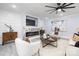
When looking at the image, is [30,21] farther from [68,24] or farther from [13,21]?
[68,24]

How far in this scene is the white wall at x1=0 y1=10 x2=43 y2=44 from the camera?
1.63 metres

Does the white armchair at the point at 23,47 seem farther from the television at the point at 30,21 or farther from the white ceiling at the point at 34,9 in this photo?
the white ceiling at the point at 34,9

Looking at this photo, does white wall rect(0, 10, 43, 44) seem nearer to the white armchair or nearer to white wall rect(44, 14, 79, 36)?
the white armchair

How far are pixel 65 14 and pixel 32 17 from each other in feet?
2.55

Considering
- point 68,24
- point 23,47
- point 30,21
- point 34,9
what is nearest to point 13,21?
point 30,21

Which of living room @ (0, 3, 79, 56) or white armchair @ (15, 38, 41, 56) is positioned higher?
living room @ (0, 3, 79, 56)

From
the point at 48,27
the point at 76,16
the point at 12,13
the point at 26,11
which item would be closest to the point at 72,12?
the point at 76,16

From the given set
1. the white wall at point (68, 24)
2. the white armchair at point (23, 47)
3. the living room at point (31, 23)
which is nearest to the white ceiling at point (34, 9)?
the living room at point (31, 23)

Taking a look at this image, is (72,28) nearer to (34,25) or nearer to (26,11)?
(34,25)

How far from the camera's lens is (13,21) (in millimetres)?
1696

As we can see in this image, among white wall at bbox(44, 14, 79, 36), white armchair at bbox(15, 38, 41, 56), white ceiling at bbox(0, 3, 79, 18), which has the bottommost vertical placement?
white armchair at bbox(15, 38, 41, 56)

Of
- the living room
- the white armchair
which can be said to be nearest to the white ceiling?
the living room

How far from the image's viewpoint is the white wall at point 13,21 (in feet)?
5.33

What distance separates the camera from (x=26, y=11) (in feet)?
5.60
